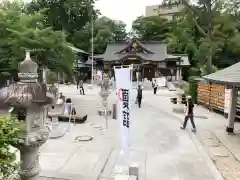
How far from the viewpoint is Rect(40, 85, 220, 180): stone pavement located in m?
7.21

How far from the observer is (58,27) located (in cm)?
4588

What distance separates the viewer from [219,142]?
10.4 meters

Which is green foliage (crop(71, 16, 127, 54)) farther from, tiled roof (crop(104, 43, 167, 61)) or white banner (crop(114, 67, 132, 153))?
white banner (crop(114, 67, 132, 153))

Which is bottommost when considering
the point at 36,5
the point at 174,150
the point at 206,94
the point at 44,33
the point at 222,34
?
the point at 174,150

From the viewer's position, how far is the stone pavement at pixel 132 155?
7.21 meters

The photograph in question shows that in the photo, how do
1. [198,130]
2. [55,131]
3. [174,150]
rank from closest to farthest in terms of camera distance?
[174,150]
[55,131]
[198,130]

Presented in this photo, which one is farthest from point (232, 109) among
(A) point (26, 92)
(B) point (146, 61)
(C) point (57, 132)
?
(B) point (146, 61)

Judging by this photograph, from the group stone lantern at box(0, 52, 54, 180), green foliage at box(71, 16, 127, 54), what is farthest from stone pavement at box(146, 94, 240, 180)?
green foliage at box(71, 16, 127, 54)

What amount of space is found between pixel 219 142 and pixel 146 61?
2763 cm

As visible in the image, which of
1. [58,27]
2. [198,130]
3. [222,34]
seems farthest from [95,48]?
[198,130]

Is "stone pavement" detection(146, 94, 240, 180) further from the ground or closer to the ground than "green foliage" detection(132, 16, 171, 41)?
closer to the ground

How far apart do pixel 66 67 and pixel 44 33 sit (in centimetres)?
276

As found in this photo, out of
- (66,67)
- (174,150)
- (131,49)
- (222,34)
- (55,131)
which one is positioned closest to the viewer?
(174,150)

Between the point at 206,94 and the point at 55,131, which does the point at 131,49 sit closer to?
the point at 206,94
